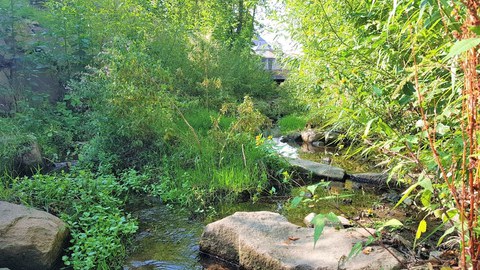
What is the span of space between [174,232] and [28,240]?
49.6 inches

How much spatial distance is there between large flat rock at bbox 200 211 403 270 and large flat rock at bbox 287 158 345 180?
2.09 metres

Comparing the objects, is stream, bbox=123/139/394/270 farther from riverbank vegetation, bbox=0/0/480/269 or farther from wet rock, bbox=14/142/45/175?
wet rock, bbox=14/142/45/175

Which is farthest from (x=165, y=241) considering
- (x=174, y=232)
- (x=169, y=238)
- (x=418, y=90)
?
(x=418, y=90)

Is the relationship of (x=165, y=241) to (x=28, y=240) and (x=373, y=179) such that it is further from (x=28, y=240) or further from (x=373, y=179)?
(x=373, y=179)

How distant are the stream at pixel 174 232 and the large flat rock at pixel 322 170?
0.63 metres

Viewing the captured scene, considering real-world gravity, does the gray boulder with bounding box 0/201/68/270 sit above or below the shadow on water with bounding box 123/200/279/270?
above

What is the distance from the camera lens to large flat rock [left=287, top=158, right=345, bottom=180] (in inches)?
216

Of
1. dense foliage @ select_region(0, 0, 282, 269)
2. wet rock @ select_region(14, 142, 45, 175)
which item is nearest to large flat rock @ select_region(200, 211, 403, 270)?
dense foliage @ select_region(0, 0, 282, 269)

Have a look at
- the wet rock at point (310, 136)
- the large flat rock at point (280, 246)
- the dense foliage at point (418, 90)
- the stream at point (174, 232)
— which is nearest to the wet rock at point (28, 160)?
the stream at point (174, 232)

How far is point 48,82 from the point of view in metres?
8.05

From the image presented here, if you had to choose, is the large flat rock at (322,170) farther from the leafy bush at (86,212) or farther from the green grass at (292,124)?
the green grass at (292,124)

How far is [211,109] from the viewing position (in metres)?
8.22

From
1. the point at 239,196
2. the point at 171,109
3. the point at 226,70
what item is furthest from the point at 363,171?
the point at 226,70

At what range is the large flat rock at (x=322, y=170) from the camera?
549 centimetres
